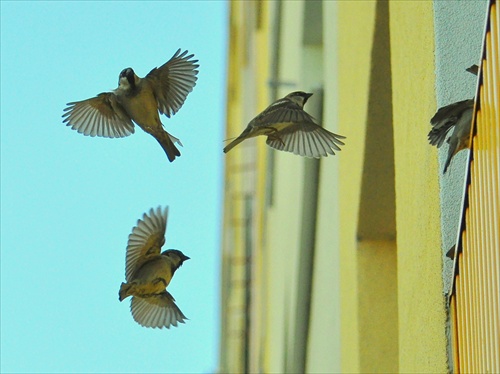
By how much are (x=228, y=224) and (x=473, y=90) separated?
83.2 ft

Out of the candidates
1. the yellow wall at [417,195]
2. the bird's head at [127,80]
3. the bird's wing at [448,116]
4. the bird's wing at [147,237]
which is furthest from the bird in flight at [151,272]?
the bird's wing at [448,116]

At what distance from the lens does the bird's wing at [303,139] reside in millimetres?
4145

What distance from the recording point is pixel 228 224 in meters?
29.3

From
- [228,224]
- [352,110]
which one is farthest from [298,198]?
[228,224]

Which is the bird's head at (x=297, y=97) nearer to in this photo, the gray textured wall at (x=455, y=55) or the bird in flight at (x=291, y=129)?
the bird in flight at (x=291, y=129)

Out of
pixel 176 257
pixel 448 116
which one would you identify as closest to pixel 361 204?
pixel 176 257

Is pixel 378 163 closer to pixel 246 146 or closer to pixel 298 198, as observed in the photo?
pixel 298 198

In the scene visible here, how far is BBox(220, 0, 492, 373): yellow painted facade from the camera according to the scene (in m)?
4.45

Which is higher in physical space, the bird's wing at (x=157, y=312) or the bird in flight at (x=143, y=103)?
the bird in flight at (x=143, y=103)

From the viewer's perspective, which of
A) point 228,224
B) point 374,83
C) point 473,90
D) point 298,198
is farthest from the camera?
point 228,224

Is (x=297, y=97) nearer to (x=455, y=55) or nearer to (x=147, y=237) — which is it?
(x=455, y=55)

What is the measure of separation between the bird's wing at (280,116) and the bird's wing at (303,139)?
0.09 m

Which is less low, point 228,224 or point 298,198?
point 228,224

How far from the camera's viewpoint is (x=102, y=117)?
461 cm
